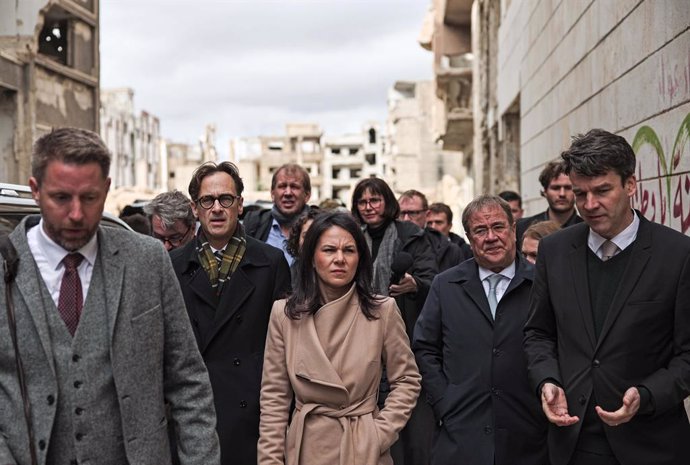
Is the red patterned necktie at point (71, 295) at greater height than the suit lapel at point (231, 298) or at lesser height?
greater

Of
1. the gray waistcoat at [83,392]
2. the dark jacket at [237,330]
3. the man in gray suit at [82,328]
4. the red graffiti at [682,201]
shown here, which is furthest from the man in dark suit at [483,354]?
the gray waistcoat at [83,392]

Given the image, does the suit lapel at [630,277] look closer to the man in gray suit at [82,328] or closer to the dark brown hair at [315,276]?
the dark brown hair at [315,276]

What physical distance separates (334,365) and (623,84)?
14.7 feet

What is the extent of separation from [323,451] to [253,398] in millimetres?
608

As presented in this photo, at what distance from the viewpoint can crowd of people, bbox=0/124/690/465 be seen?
2600mm

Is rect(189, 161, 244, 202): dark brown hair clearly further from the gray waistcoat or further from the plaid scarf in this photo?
the gray waistcoat

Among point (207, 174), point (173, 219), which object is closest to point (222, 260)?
point (207, 174)

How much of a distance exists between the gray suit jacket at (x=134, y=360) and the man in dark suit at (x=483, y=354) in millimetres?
1604

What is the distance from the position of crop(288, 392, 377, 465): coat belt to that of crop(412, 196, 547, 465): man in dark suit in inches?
21.8

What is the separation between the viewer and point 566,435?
3.39 m

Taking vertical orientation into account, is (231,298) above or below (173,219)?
below

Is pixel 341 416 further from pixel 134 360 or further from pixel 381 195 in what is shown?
pixel 381 195

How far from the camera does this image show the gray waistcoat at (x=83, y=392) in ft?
8.49

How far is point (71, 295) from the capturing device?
266 centimetres
